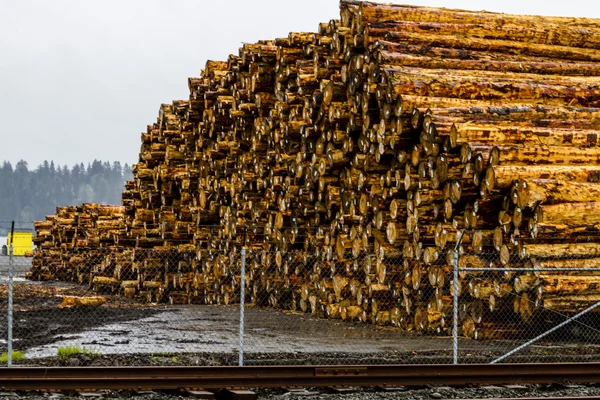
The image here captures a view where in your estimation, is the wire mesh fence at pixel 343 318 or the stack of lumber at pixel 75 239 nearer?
the wire mesh fence at pixel 343 318

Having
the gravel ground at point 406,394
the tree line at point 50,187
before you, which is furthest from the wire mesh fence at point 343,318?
the tree line at point 50,187

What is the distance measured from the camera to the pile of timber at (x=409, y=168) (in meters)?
13.5

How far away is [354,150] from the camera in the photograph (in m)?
17.3

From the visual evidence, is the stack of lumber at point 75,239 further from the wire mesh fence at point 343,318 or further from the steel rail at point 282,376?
the steel rail at point 282,376

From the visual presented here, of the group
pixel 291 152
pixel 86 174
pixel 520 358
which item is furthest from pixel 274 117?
pixel 86 174

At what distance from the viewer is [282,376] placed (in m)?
9.84

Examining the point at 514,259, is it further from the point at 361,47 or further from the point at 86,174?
the point at 86,174

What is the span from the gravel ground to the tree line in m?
161

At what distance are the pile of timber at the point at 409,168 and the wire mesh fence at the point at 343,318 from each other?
1.9 inches

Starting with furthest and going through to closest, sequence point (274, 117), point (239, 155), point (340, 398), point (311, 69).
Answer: point (239, 155)
point (274, 117)
point (311, 69)
point (340, 398)

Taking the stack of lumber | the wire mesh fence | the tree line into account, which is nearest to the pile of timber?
the wire mesh fence

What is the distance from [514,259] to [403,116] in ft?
11.0

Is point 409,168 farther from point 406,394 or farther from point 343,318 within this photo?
point 406,394

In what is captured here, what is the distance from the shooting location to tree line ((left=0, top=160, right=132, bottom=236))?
171750mm
